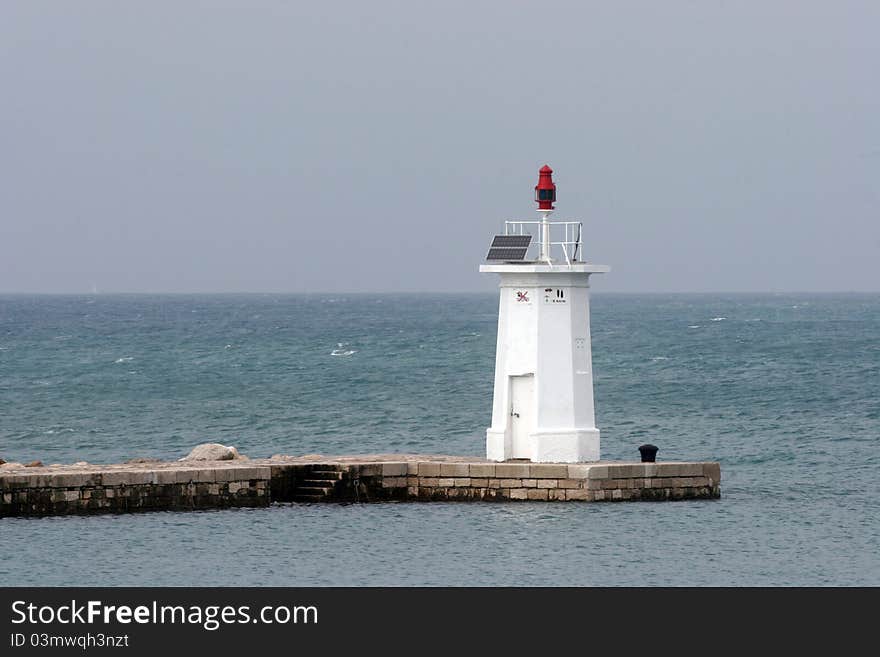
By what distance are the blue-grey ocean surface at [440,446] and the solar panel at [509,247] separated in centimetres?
453

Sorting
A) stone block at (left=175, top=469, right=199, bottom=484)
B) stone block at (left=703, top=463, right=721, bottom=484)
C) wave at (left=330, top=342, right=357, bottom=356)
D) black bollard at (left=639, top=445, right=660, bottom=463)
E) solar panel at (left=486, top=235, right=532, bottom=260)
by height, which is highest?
solar panel at (left=486, top=235, right=532, bottom=260)

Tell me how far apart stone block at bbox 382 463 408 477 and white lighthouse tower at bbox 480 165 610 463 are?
1740mm

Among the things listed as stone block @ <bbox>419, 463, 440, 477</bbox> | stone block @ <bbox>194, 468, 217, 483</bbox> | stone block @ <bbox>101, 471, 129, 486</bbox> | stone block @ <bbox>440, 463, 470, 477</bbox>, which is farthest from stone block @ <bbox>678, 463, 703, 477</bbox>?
stone block @ <bbox>101, 471, 129, 486</bbox>

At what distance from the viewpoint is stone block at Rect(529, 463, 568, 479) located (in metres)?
30.5

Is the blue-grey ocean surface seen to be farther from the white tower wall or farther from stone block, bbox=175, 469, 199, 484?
the white tower wall

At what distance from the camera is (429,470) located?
31.2m

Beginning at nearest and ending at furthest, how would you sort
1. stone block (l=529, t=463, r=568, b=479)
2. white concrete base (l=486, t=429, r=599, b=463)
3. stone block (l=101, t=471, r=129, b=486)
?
1. stone block (l=101, t=471, r=129, b=486)
2. stone block (l=529, t=463, r=568, b=479)
3. white concrete base (l=486, t=429, r=599, b=463)

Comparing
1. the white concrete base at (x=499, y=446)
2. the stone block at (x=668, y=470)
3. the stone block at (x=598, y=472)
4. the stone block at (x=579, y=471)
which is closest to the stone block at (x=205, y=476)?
the white concrete base at (x=499, y=446)

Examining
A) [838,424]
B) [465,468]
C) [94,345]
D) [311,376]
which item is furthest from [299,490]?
[94,345]
